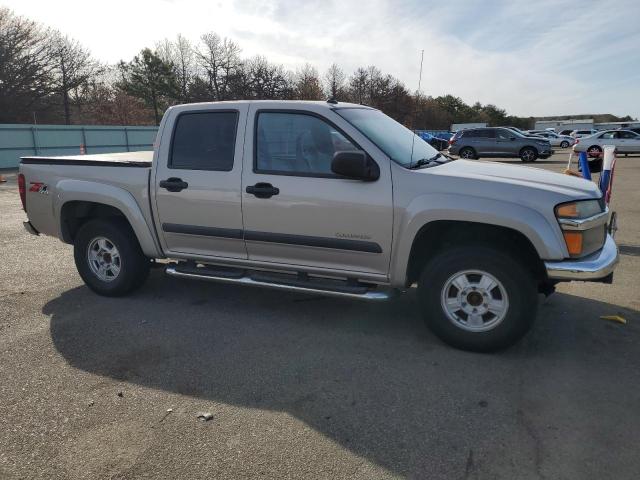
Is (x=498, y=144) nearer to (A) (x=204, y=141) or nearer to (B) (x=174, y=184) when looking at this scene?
(A) (x=204, y=141)

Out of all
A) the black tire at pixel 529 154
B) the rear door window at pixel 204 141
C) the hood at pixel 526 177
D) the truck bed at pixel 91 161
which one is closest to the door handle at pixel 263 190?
the rear door window at pixel 204 141

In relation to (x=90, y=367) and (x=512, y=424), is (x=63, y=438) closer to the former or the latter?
(x=90, y=367)

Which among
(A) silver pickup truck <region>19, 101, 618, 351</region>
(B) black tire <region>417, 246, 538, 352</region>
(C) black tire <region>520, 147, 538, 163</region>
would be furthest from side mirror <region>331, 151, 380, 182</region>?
(C) black tire <region>520, 147, 538, 163</region>

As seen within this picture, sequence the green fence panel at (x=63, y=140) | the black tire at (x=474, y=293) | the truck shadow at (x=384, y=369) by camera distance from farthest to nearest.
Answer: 1. the green fence panel at (x=63, y=140)
2. the black tire at (x=474, y=293)
3. the truck shadow at (x=384, y=369)

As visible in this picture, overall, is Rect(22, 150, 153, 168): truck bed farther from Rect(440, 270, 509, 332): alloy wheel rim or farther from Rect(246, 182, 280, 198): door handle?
Rect(440, 270, 509, 332): alloy wheel rim

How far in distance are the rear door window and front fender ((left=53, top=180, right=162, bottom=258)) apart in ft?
1.96

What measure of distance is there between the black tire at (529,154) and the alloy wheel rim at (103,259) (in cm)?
2231

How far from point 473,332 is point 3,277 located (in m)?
5.39

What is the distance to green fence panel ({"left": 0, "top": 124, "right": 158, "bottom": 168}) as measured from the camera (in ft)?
77.6

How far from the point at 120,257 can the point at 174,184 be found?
3.56ft

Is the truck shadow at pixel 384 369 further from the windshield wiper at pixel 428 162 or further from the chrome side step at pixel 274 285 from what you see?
the windshield wiper at pixel 428 162

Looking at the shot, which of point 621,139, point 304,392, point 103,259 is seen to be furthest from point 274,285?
point 621,139

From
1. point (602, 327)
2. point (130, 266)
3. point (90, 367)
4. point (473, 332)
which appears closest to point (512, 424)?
point (473, 332)

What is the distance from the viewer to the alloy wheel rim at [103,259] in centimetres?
522
